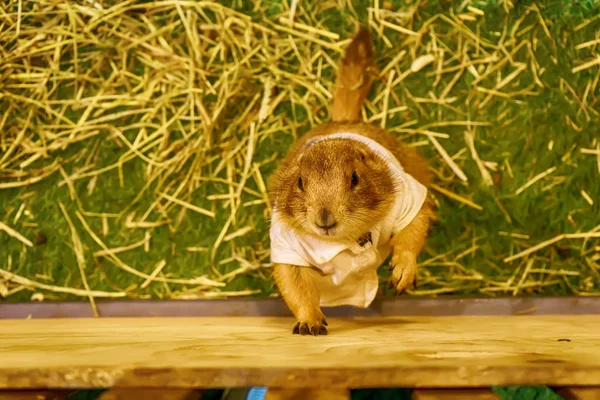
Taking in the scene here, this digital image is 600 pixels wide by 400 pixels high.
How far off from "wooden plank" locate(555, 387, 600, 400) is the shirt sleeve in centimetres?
90

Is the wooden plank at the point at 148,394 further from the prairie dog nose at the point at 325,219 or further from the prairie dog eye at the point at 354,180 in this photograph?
the prairie dog eye at the point at 354,180

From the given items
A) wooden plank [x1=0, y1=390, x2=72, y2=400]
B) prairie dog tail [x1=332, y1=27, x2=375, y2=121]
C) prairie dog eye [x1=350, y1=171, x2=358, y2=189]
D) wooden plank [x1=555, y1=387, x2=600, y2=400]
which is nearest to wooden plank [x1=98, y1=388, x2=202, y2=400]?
wooden plank [x1=0, y1=390, x2=72, y2=400]

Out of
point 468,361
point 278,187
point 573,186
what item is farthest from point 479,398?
point 573,186

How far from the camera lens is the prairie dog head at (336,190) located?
1.85 m

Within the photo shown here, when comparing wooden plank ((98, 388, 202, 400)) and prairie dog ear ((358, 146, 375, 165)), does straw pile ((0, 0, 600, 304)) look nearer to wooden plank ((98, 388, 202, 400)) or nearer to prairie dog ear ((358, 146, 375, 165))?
prairie dog ear ((358, 146, 375, 165))

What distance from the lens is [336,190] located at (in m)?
1.87

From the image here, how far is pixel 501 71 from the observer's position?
2715 millimetres

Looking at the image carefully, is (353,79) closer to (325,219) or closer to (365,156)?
(365,156)

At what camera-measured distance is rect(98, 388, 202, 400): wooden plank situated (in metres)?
1.45

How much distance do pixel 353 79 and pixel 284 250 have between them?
948 mm

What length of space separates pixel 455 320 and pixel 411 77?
1164 millimetres

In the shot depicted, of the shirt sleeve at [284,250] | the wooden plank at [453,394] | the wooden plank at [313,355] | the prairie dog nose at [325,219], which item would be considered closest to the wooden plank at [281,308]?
the wooden plank at [313,355]

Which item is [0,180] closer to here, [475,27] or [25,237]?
[25,237]

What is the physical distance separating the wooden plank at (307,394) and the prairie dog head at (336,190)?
53 centimetres
